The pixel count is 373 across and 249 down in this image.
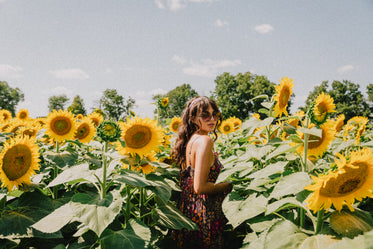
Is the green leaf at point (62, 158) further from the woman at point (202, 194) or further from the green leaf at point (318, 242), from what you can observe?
the green leaf at point (318, 242)

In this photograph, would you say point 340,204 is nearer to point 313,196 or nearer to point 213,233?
point 313,196

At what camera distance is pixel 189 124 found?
126 inches

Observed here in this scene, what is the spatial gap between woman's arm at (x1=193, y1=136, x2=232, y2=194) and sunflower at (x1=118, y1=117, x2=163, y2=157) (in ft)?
1.54

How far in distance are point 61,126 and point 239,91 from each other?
47882 millimetres

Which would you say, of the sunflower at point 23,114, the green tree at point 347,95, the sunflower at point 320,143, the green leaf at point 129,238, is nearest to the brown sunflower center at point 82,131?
the green leaf at point 129,238

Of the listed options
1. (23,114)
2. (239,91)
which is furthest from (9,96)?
(23,114)

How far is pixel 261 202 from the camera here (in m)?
1.84

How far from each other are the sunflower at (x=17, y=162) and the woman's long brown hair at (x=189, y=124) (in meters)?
1.58

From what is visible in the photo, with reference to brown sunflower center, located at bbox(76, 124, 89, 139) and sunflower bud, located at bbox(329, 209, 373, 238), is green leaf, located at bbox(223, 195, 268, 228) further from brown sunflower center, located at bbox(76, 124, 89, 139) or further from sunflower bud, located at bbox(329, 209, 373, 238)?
brown sunflower center, located at bbox(76, 124, 89, 139)

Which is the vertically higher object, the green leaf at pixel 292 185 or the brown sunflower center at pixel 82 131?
the brown sunflower center at pixel 82 131

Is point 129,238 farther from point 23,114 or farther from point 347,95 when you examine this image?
point 347,95

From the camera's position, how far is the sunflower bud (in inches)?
48.4

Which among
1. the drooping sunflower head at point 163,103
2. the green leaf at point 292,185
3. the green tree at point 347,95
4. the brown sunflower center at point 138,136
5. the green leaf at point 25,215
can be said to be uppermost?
the green tree at point 347,95

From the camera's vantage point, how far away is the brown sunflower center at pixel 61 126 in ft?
10.4
